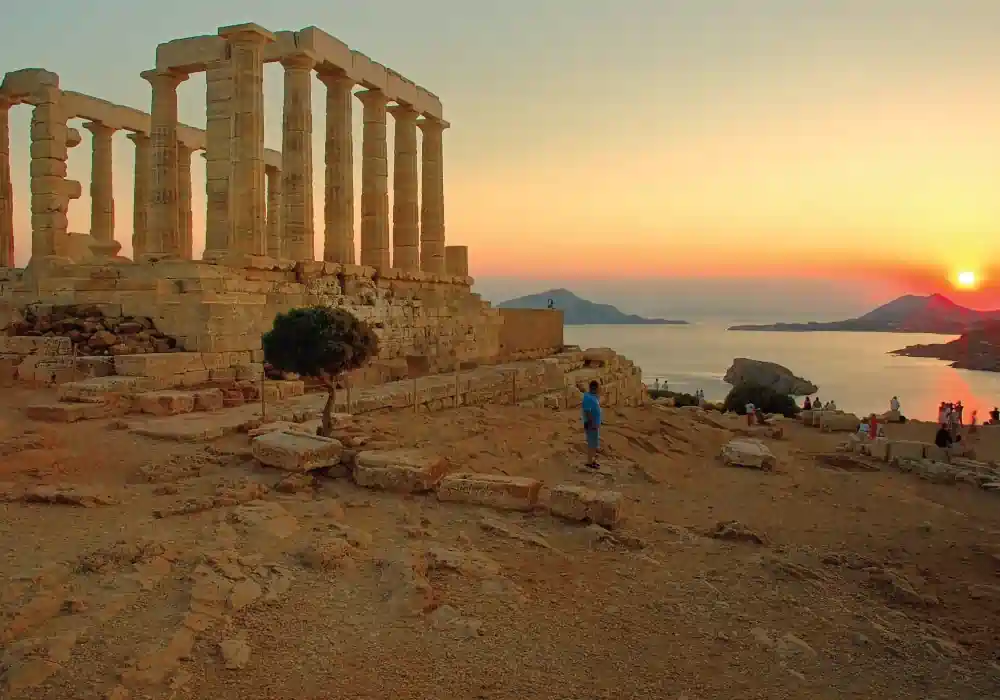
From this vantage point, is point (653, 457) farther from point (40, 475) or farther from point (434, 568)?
point (40, 475)

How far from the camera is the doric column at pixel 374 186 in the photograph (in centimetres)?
2142

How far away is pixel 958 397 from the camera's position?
57438 millimetres

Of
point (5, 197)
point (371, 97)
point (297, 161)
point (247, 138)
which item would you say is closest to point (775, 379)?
point (371, 97)

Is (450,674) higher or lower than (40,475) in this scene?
lower

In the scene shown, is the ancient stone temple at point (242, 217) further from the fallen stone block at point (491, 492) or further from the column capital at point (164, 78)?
the fallen stone block at point (491, 492)

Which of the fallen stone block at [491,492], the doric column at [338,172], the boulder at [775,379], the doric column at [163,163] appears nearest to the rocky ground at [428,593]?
the fallen stone block at [491,492]

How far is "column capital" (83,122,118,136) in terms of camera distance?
22.8 metres

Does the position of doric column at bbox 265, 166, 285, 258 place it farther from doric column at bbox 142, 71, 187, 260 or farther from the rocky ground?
the rocky ground

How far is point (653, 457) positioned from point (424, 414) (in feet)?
14.6

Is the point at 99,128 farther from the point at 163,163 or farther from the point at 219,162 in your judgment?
the point at 219,162

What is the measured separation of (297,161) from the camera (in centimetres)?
1852

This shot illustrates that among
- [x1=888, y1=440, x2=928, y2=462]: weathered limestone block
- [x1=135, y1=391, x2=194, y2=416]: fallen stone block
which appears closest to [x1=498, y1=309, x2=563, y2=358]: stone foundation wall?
[x1=888, y1=440, x2=928, y2=462]: weathered limestone block

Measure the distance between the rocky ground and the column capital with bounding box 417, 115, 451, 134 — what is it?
16693 mm

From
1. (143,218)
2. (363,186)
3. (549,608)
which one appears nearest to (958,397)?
(363,186)
